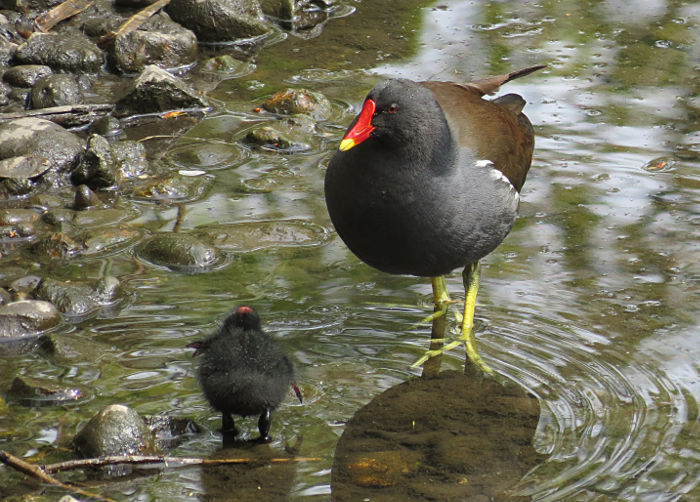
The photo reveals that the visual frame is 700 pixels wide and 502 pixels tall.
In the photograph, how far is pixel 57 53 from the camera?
7293mm

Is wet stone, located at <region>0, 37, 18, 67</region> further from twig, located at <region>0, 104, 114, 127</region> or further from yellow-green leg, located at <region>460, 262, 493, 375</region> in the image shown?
yellow-green leg, located at <region>460, 262, 493, 375</region>

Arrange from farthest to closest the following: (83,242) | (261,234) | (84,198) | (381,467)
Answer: (84,198)
(261,234)
(83,242)
(381,467)

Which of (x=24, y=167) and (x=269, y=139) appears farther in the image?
(x=269, y=139)

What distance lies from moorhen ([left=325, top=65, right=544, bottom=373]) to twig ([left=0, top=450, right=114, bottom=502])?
1466 millimetres

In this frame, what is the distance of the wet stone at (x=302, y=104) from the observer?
684 centimetres

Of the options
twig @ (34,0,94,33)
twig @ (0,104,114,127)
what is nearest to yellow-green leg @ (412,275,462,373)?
twig @ (0,104,114,127)

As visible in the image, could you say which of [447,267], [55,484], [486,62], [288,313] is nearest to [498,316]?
[447,267]

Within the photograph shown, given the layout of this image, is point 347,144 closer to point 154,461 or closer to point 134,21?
point 154,461

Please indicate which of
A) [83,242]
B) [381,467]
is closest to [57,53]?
[83,242]

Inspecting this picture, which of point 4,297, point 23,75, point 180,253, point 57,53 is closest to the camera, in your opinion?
point 4,297

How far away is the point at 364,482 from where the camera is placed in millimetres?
3578

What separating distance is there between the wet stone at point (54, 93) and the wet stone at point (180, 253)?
1.92 meters

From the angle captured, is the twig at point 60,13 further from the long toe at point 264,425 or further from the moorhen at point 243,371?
the long toe at point 264,425

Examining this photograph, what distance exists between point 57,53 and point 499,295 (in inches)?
154
